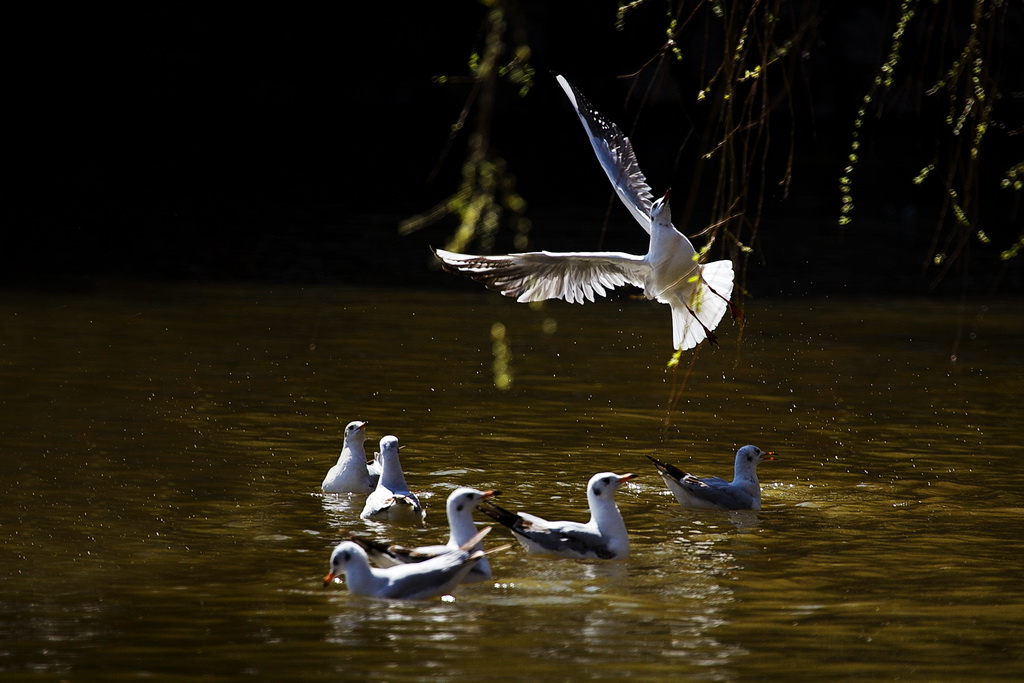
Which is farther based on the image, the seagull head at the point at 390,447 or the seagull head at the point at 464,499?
the seagull head at the point at 390,447

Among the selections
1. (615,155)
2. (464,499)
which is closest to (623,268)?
(615,155)

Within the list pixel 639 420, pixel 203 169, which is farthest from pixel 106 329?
pixel 203 169

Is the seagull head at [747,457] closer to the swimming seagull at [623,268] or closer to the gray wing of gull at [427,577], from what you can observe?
the swimming seagull at [623,268]

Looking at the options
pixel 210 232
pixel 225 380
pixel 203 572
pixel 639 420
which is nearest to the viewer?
pixel 203 572

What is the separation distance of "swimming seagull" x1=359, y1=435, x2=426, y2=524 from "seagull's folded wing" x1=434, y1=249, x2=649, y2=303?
1.06 m

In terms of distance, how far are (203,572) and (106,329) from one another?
7.99 m

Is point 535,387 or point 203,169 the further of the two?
point 203,169

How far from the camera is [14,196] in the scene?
2533 centimetres

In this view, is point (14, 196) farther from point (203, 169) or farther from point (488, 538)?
point (488, 538)

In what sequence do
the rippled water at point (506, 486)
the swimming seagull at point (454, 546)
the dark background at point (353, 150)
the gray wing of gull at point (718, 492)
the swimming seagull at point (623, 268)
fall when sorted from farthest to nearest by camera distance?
the dark background at point (353, 150) < the gray wing of gull at point (718, 492) < the swimming seagull at point (623, 268) < the swimming seagull at point (454, 546) < the rippled water at point (506, 486)

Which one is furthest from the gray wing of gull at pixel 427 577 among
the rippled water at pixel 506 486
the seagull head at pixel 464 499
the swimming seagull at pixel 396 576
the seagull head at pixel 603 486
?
the seagull head at pixel 603 486

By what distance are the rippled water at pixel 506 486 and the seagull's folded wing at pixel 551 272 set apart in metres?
1.10

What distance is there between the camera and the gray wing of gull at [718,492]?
8.66 meters

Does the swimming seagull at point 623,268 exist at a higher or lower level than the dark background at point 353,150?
lower
